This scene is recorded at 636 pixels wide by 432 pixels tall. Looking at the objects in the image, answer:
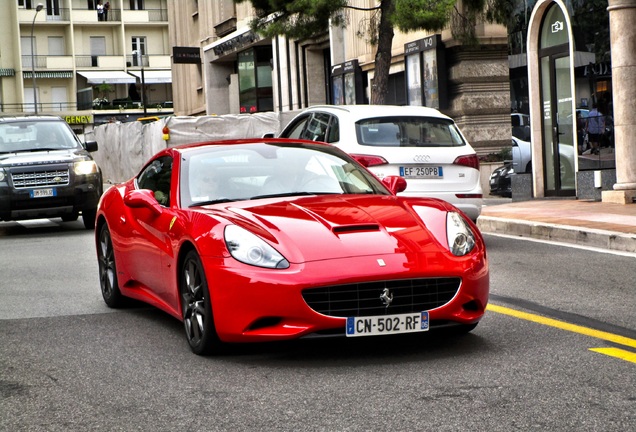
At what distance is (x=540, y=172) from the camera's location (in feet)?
66.6

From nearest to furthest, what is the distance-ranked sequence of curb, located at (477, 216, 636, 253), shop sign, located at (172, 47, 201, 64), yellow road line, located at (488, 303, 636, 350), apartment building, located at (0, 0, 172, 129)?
yellow road line, located at (488, 303, 636, 350)
curb, located at (477, 216, 636, 253)
shop sign, located at (172, 47, 201, 64)
apartment building, located at (0, 0, 172, 129)

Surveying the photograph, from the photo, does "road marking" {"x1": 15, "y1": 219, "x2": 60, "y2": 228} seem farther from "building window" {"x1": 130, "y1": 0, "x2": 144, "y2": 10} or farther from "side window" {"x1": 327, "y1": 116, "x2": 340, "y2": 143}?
"building window" {"x1": 130, "y1": 0, "x2": 144, "y2": 10}

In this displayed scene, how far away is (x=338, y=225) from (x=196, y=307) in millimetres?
942

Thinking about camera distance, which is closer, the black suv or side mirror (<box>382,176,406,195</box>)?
side mirror (<box>382,176,406,195</box>)

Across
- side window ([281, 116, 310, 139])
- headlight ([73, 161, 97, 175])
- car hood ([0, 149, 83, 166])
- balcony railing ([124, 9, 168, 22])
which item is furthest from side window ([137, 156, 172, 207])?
balcony railing ([124, 9, 168, 22])

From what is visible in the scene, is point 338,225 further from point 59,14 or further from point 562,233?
point 59,14

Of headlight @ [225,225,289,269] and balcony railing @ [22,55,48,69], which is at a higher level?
balcony railing @ [22,55,48,69]

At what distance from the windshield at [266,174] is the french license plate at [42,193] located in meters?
9.43

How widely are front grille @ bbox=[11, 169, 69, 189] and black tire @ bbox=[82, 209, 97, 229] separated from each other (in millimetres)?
695

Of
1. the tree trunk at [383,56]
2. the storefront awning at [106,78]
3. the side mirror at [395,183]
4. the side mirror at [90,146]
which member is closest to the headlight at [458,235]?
the side mirror at [395,183]

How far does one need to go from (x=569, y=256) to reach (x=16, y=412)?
7160 mm

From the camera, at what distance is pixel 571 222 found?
13.7m

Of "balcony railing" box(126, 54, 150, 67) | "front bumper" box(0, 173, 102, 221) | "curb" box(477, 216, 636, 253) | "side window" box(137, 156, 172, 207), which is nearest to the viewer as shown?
"side window" box(137, 156, 172, 207)

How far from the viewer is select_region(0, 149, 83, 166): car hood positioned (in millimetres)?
16562
